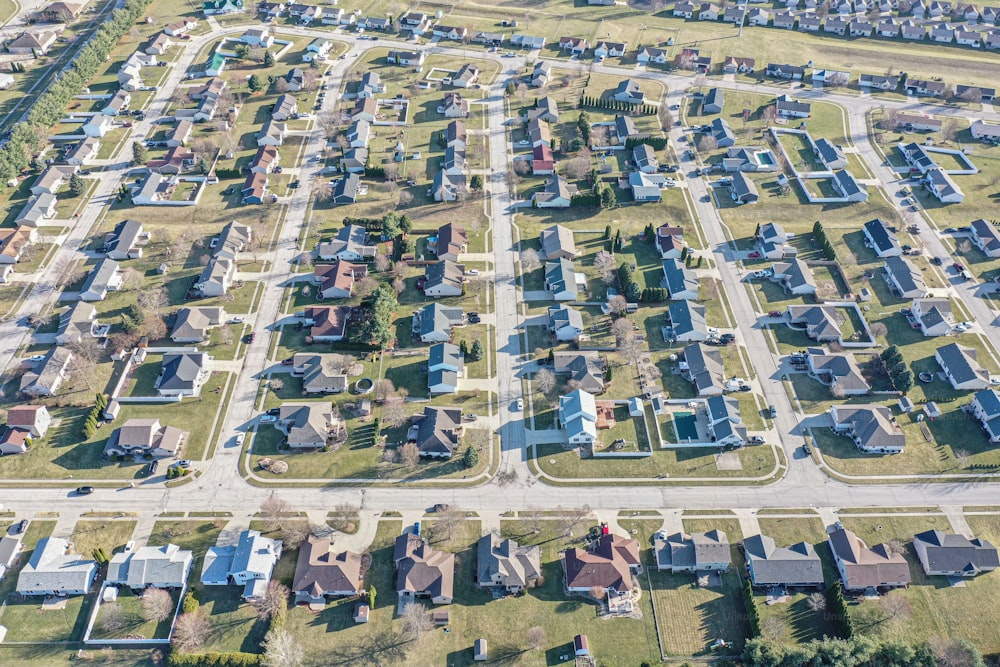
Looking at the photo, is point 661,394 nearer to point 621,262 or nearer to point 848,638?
point 621,262

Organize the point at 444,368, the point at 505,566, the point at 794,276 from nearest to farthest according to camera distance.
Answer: the point at 505,566 < the point at 444,368 < the point at 794,276

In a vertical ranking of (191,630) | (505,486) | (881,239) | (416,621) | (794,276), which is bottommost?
(191,630)

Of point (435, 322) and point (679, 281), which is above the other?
point (679, 281)

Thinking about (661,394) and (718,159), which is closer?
(661,394)

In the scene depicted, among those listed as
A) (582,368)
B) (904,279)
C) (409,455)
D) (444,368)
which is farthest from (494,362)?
(904,279)

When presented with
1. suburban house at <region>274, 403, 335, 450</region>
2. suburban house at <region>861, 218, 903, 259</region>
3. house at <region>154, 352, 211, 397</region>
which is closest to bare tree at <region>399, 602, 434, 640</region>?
suburban house at <region>274, 403, 335, 450</region>

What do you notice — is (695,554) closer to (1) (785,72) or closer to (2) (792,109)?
(2) (792,109)

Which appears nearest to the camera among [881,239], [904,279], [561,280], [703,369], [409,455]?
[409,455]

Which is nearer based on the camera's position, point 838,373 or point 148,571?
point 148,571

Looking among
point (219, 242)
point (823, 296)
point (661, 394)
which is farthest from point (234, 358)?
point (823, 296)
